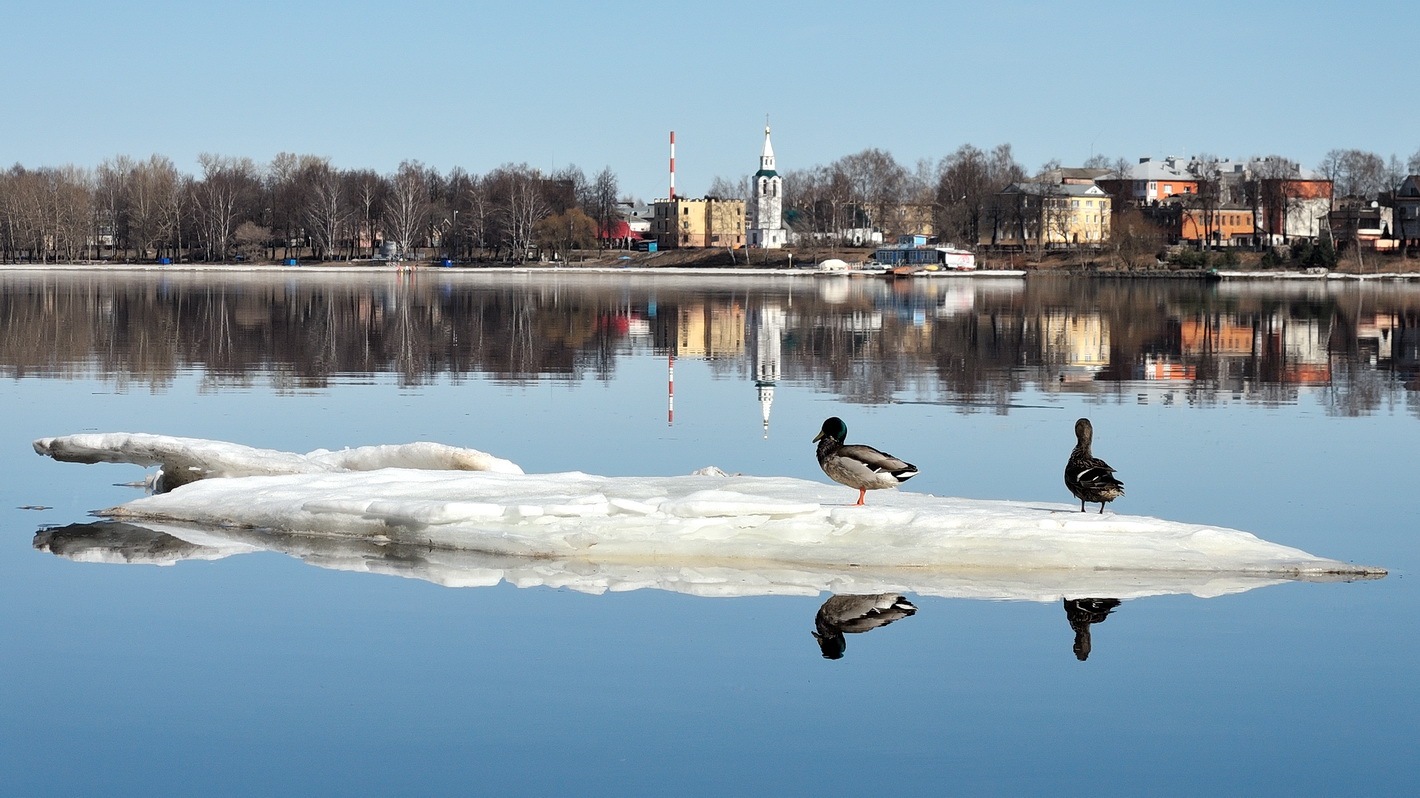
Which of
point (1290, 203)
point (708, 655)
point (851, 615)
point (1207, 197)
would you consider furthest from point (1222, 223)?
point (708, 655)

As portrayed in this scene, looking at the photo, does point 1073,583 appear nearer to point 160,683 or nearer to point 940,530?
point 940,530

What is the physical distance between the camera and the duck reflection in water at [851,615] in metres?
9.87

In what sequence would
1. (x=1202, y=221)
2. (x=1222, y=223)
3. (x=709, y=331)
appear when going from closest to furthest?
(x=709, y=331)
(x=1202, y=221)
(x=1222, y=223)

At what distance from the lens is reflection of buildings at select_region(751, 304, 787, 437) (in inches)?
997

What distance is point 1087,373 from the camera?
102 feet

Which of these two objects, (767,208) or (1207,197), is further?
(767,208)

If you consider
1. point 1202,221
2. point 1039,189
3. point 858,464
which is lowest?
point 858,464

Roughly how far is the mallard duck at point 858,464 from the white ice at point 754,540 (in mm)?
228

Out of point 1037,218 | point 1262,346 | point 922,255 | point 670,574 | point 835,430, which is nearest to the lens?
point 670,574

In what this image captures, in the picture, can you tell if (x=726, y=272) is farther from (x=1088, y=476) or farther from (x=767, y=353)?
(x=1088, y=476)

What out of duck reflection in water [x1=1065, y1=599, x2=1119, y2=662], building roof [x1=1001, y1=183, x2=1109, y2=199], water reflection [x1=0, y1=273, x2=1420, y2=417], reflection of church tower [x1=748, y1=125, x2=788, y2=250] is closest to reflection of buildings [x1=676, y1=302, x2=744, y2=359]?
water reflection [x1=0, y1=273, x2=1420, y2=417]

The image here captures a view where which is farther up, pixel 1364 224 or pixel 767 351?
pixel 1364 224

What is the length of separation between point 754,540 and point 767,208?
154 m

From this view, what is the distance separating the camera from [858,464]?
12047 mm
